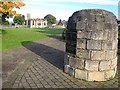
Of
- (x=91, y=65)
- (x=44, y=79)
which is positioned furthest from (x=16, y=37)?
(x=91, y=65)

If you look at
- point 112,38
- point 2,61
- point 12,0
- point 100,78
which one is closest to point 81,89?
point 100,78

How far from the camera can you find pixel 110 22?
7.70 meters

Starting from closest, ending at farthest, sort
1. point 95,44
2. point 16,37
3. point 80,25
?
point 95,44 → point 80,25 → point 16,37

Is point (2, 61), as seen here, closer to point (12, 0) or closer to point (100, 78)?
point (100, 78)

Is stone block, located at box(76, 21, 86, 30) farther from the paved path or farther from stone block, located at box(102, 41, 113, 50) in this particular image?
the paved path

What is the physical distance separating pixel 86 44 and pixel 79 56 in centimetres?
55

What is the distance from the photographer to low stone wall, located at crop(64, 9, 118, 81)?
7547 mm

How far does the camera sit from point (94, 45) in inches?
298

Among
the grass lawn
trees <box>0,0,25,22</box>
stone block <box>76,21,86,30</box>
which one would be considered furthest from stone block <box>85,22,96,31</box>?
trees <box>0,0,25,22</box>

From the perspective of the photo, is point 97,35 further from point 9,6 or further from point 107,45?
point 9,6

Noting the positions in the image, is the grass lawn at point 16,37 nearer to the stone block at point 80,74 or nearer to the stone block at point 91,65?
the stone block at point 80,74

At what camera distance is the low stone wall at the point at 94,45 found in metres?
7.55

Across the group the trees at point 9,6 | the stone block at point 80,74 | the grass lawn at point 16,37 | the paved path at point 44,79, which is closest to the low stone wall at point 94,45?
the stone block at point 80,74

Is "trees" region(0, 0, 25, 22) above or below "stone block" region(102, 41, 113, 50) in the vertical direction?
above
